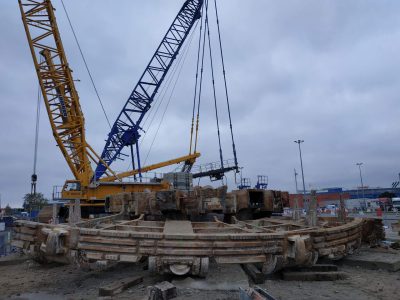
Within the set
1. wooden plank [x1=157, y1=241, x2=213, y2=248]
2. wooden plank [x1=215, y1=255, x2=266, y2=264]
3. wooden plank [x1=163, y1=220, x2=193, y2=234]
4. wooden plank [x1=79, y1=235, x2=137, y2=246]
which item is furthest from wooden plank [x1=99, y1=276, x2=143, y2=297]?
wooden plank [x1=215, y1=255, x2=266, y2=264]

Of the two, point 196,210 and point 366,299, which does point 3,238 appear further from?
point 366,299

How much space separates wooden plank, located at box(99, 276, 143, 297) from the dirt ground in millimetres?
104

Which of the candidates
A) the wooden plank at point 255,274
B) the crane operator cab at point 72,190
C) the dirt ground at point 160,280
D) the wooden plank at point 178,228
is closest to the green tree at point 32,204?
the crane operator cab at point 72,190

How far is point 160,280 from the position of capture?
264 inches

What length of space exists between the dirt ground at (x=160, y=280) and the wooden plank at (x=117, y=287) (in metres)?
0.10

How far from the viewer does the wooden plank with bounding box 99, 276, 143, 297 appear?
5953 millimetres

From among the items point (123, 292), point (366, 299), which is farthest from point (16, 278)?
point (366, 299)

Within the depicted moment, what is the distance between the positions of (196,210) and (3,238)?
9.08 m

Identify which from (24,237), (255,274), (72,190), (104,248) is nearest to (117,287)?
(104,248)

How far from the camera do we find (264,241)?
20.0 feet

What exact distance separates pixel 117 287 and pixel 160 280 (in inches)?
36.6

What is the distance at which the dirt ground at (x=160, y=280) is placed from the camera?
5914mm

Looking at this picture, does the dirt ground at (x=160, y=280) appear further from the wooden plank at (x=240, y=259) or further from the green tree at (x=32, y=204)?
the green tree at (x=32, y=204)

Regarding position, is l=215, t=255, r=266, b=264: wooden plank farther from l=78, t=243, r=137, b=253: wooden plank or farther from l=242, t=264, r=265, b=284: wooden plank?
l=78, t=243, r=137, b=253: wooden plank
